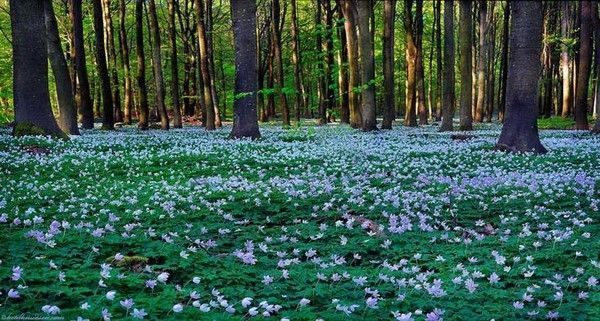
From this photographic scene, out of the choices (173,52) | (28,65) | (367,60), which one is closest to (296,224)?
(28,65)

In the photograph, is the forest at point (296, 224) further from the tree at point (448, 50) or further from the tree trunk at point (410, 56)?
the tree trunk at point (410, 56)

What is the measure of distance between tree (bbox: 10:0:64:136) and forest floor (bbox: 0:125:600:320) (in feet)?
15.1

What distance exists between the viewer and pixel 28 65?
53.9ft

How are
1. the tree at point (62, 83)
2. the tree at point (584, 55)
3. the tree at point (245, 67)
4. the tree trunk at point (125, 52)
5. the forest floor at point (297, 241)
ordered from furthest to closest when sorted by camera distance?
1. the tree trunk at point (125, 52)
2. the tree at point (584, 55)
3. the tree at point (62, 83)
4. the tree at point (245, 67)
5. the forest floor at point (297, 241)

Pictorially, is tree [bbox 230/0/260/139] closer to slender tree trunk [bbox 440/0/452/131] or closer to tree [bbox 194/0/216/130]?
tree [bbox 194/0/216/130]

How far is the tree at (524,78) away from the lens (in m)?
15.5

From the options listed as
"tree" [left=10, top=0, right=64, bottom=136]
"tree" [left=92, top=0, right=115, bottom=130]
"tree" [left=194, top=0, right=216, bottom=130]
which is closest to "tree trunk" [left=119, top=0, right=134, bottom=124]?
"tree" [left=92, top=0, right=115, bottom=130]

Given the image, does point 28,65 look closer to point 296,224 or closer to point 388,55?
point 296,224

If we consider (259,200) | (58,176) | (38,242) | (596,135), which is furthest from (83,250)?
(596,135)

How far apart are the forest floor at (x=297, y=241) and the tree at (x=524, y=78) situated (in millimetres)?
3213

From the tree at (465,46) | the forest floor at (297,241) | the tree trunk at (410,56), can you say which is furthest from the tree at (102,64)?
the tree at (465,46)

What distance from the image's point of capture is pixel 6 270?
391 cm

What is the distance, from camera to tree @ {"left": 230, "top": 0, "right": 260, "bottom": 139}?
66.1 feet

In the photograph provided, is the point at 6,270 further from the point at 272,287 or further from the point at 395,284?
the point at 395,284
